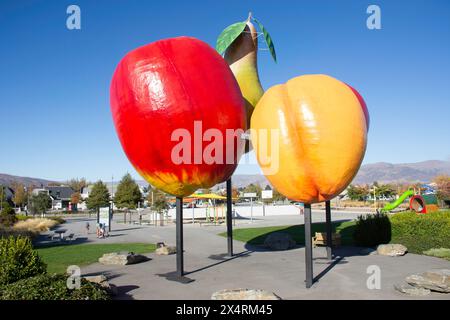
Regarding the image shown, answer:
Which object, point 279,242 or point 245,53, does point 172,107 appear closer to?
point 245,53

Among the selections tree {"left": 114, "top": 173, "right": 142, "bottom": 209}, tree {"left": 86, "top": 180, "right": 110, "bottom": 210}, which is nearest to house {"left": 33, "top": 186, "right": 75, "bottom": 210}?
tree {"left": 86, "top": 180, "right": 110, "bottom": 210}

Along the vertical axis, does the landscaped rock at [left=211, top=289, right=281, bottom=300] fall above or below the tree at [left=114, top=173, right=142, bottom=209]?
below

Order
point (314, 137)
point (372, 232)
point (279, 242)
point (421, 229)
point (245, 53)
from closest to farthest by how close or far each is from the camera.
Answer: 1. point (314, 137)
2. point (245, 53)
3. point (279, 242)
4. point (372, 232)
5. point (421, 229)

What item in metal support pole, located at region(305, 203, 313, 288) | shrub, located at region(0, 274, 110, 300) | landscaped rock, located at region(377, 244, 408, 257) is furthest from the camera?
landscaped rock, located at region(377, 244, 408, 257)

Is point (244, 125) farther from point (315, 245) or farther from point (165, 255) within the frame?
point (315, 245)

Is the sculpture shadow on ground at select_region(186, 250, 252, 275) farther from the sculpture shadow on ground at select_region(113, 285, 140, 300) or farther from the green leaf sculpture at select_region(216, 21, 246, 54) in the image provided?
the green leaf sculpture at select_region(216, 21, 246, 54)

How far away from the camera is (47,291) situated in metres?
6.54

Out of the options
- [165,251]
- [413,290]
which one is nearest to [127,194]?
[165,251]

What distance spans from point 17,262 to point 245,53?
27.9 ft

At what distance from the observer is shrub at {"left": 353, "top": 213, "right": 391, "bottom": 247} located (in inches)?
604

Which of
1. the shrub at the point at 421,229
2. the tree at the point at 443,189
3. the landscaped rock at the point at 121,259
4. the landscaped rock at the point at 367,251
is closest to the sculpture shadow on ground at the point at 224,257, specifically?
the landscaped rock at the point at 121,259

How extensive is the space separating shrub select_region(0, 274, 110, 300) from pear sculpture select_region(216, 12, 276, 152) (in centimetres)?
651
